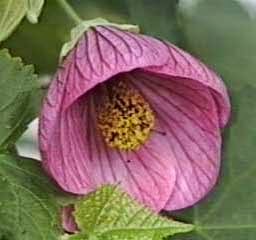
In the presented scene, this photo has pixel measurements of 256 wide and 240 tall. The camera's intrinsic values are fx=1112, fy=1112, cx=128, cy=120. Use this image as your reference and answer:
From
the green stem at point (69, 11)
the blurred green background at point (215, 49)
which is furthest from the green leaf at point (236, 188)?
the green stem at point (69, 11)

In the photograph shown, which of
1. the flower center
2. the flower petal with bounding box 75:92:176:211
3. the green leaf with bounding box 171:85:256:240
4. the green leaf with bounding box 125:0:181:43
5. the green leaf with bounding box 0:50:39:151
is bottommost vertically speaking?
the green leaf with bounding box 171:85:256:240

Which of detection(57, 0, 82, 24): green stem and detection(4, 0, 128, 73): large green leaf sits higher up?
detection(57, 0, 82, 24): green stem

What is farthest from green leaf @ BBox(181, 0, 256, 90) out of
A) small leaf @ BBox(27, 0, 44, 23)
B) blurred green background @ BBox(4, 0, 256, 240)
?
small leaf @ BBox(27, 0, 44, 23)

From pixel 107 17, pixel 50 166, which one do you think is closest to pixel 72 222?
pixel 50 166

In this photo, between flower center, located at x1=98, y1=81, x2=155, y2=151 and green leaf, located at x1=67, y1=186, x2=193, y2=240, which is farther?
flower center, located at x1=98, y1=81, x2=155, y2=151

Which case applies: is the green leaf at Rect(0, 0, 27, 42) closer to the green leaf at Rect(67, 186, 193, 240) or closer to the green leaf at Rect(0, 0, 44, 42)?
the green leaf at Rect(0, 0, 44, 42)

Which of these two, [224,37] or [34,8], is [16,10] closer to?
[34,8]

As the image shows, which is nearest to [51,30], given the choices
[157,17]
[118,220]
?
[157,17]

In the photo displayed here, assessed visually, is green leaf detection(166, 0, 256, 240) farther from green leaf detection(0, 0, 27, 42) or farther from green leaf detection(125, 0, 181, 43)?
green leaf detection(0, 0, 27, 42)
